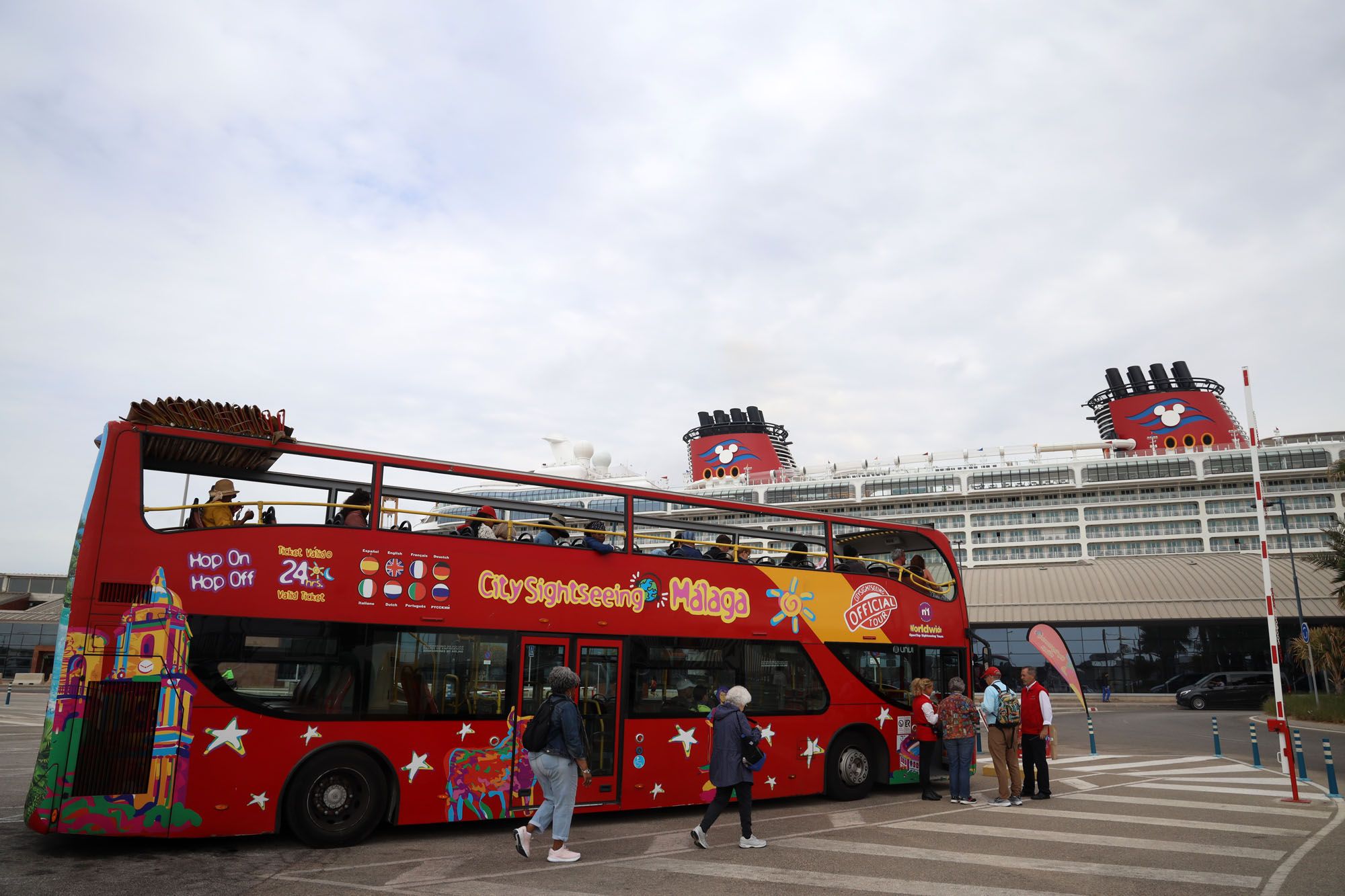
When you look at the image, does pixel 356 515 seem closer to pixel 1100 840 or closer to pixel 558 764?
pixel 558 764

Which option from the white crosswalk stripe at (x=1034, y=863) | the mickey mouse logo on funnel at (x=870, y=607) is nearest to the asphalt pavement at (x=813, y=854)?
the white crosswalk stripe at (x=1034, y=863)

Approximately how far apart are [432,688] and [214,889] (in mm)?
2680

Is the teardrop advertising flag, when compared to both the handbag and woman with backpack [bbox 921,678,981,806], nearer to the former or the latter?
woman with backpack [bbox 921,678,981,806]

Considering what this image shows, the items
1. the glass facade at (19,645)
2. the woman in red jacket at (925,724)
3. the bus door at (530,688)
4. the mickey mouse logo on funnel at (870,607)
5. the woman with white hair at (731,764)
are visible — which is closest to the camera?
the woman with white hair at (731,764)

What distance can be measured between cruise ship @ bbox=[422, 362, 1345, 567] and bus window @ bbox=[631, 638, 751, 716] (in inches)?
1579

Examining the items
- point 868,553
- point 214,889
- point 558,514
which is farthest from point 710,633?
point 214,889

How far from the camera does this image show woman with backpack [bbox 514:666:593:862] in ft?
24.0

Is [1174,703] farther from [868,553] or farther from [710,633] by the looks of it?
[710,633]

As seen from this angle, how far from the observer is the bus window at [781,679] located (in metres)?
10.6

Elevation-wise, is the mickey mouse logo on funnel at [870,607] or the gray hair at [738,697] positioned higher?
the mickey mouse logo on funnel at [870,607]

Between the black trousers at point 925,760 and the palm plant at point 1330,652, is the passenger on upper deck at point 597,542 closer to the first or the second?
the black trousers at point 925,760

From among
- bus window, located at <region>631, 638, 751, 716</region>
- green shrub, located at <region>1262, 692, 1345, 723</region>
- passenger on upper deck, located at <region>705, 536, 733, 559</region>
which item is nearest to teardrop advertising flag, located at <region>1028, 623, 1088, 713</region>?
passenger on upper deck, located at <region>705, 536, 733, 559</region>

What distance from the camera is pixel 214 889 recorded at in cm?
617

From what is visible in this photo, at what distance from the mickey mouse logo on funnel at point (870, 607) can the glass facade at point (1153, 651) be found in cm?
3255
